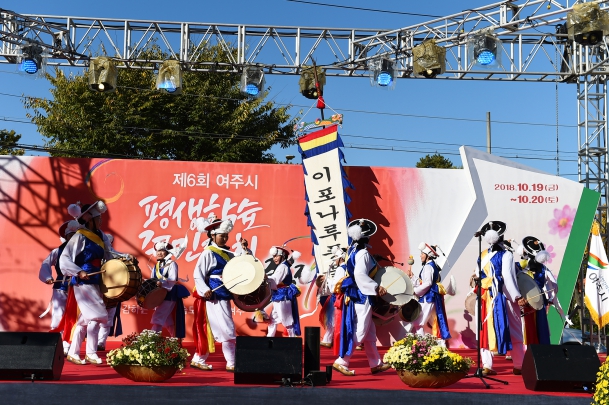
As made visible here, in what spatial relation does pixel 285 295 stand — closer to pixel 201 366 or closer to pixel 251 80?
pixel 201 366

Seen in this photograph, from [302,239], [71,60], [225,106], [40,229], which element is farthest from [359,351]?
[225,106]

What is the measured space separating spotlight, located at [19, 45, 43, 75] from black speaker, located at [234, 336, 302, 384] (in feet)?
20.5

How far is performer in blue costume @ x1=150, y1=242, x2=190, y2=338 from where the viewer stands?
875cm

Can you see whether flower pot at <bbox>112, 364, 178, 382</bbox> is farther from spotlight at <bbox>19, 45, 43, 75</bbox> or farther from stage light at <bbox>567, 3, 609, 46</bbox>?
stage light at <bbox>567, 3, 609, 46</bbox>

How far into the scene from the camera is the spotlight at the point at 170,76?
36.6 feet

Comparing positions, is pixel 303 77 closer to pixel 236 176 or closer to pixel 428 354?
pixel 236 176

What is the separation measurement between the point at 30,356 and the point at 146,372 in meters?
0.93

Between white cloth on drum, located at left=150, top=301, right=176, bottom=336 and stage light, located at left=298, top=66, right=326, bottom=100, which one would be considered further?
stage light, located at left=298, top=66, right=326, bottom=100

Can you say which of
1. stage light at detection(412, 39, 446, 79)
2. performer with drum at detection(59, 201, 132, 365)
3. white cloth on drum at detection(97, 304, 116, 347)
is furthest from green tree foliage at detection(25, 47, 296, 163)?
performer with drum at detection(59, 201, 132, 365)

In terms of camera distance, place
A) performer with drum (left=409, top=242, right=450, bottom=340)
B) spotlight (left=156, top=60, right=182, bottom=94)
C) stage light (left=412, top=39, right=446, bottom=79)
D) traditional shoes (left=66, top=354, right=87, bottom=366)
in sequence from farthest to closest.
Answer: spotlight (left=156, top=60, right=182, bottom=94), stage light (left=412, top=39, right=446, bottom=79), performer with drum (left=409, top=242, right=450, bottom=340), traditional shoes (left=66, top=354, right=87, bottom=366)

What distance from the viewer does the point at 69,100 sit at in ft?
65.3

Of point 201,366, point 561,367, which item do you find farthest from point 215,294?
point 561,367

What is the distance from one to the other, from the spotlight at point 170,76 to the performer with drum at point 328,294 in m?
3.29

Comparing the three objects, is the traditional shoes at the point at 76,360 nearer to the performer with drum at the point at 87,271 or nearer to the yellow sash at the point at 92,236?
the performer with drum at the point at 87,271
